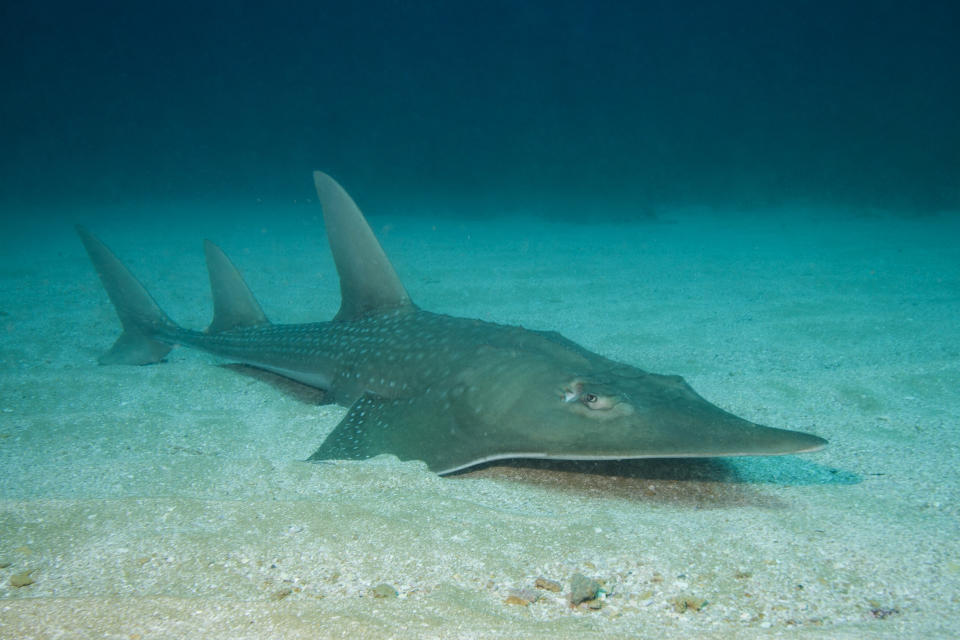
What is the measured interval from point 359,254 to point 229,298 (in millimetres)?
1606

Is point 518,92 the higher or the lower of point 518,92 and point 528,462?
the higher

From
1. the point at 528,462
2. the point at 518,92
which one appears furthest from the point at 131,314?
the point at 518,92

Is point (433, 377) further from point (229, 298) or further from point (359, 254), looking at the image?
point (229, 298)

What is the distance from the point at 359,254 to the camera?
13.6 ft

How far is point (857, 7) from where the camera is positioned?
3484 centimetres

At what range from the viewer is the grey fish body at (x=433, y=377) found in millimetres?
2090

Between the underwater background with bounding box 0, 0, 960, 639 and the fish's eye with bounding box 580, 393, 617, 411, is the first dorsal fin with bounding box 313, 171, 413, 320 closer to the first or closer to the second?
the underwater background with bounding box 0, 0, 960, 639

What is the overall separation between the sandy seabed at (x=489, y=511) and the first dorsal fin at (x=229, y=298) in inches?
18.9

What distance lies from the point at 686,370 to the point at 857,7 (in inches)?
1717

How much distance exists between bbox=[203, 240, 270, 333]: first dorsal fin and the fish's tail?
432 millimetres

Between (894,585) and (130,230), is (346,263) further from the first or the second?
(130,230)

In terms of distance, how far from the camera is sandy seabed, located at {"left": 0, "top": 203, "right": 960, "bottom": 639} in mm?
1475

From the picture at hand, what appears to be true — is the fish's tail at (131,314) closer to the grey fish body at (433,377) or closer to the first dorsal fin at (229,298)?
the grey fish body at (433,377)

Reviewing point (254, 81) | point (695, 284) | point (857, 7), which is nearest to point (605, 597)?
point (695, 284)
